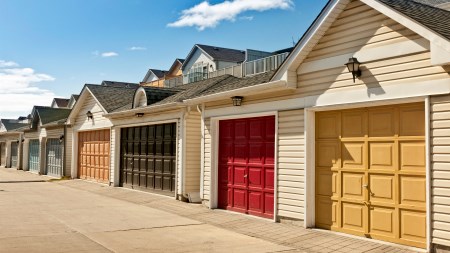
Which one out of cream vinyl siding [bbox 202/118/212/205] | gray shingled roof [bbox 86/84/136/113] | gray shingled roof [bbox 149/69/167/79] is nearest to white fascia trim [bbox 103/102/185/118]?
gray shingled roof [bbox 86/84/136/113]

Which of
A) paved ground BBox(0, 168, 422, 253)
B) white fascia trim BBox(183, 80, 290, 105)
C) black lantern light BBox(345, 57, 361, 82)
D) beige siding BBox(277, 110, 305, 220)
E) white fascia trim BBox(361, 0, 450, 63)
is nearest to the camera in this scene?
white fascia trim BBox(361, 0, 450, 63)

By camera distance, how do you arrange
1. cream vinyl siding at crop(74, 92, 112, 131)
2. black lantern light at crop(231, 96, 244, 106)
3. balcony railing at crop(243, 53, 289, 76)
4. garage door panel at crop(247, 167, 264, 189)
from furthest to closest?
balcony railing at crop(243, 53, 289, 76) → cream vinyl siding at crop(74, 92, 112, 131) → black lantern light at crop(231, 96, 244, 106) → garage door panel at crop(247, 167, 264, 189)

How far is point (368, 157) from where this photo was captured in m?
8.23

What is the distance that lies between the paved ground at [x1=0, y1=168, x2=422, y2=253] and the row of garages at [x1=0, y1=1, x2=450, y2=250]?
1.82ft

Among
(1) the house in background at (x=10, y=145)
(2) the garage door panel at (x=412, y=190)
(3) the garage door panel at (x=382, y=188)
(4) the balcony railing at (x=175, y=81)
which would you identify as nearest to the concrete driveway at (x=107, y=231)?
(3) the garage door panel at (x=382, y=188)

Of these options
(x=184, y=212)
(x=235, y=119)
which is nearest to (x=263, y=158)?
(x=235, y=119)

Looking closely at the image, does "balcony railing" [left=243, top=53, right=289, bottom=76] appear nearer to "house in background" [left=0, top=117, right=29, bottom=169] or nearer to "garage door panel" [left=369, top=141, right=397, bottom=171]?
"garage door panel" [left=369, top=141, right=397, bottom=171]

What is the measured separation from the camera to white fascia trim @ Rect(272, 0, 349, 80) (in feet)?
28.0

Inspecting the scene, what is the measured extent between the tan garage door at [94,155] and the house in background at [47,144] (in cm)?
160

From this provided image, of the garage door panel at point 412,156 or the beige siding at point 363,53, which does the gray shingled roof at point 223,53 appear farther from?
the garage door panel at point 412,156

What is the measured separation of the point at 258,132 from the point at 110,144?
1014cm

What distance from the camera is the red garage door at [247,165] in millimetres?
10711

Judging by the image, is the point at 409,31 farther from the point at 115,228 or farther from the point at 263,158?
→ the point at 115,228

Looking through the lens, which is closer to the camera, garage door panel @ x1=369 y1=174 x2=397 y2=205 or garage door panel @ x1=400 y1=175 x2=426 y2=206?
garage door panel @ x1=400 y1=175 x2=426 y2=206
